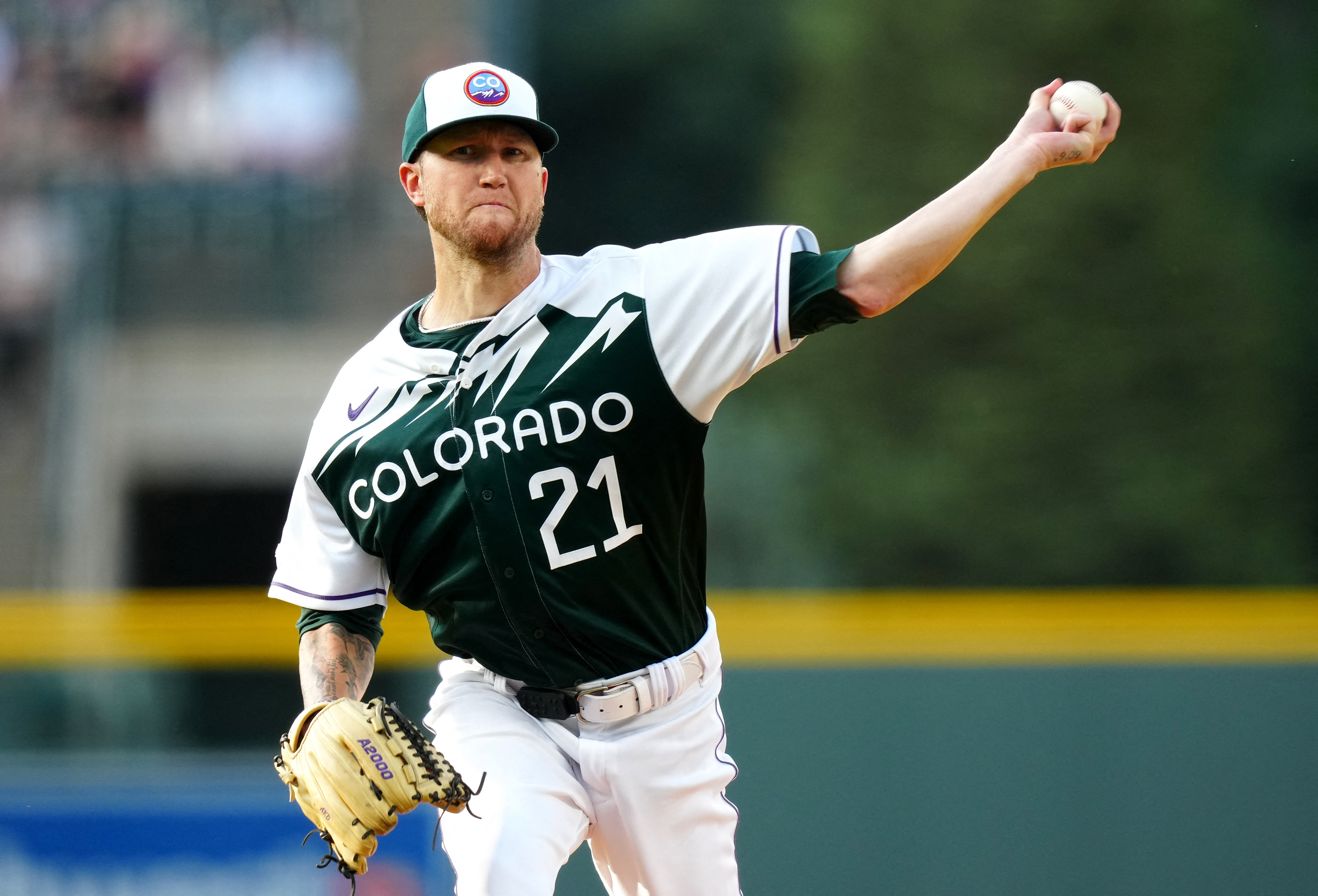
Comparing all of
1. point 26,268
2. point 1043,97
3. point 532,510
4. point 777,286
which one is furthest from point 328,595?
point 26,268

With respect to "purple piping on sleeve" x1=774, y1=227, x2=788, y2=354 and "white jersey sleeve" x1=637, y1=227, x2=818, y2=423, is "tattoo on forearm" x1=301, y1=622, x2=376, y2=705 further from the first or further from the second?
"purple piping on sleeve" x1=774, y1=227, x2=788, y2=354

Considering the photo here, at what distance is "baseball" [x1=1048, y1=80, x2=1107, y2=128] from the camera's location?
9.09ft

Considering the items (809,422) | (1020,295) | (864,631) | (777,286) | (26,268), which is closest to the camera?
(777,286)

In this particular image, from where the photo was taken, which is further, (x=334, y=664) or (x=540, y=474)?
(x=334, y=664)

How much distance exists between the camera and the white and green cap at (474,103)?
→ 2949 millimetres

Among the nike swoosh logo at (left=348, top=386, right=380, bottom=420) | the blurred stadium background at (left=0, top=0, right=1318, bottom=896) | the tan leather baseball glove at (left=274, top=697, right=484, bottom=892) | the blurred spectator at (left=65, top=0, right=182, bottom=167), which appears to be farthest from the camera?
the blurred spectator at (left=65, top=0, right=182, bottom=167)

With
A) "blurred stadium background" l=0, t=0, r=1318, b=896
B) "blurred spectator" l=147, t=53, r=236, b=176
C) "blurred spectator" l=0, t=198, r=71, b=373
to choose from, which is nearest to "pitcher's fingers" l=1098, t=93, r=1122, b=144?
"blurred stadium background" l=0, t=0, r=1318, b=896

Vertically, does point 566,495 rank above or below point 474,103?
below

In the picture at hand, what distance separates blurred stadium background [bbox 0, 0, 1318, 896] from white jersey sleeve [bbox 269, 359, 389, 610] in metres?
→ 2.03

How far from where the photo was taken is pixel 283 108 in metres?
9.29

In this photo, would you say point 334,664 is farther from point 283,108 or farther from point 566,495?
point 283,108

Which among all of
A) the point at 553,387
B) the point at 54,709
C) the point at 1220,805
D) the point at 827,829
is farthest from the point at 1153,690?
the point at 54,709

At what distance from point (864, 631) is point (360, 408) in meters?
2.49

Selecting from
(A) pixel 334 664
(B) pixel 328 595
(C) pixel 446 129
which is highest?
(C) pixel 446 129
